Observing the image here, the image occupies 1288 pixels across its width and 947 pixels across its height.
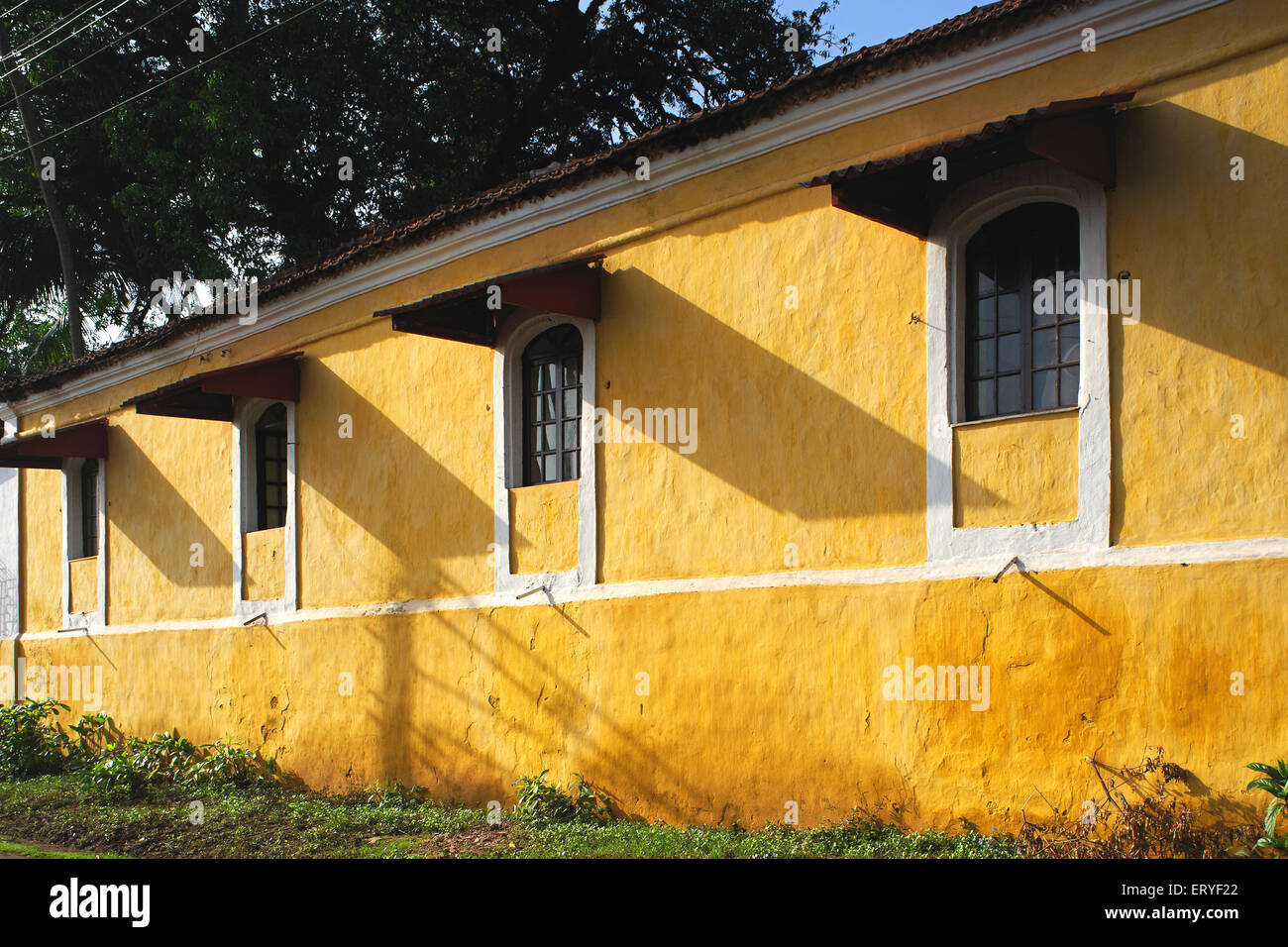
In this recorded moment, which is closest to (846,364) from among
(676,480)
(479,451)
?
(676,480)

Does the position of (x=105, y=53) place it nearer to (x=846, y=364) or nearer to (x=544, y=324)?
(x=544, y=324)

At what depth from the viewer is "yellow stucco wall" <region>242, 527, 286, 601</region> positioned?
12625 mm

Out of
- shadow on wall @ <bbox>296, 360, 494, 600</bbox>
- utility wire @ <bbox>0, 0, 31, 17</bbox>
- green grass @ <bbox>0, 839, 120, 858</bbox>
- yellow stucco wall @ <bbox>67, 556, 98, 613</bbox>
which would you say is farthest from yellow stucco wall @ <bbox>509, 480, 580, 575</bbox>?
utility wire @ <bbox>0, 0, 31, 17</bbox>

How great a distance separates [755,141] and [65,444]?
10436mm

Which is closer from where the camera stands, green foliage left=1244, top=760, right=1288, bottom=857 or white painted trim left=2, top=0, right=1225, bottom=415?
green foliage left=1244, top=760, right=1288, bottom=857

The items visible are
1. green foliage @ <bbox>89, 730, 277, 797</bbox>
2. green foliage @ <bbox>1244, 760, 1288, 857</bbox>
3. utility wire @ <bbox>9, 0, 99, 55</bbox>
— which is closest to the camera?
green foliage @ <bbox>1244, 760, 1288, 857</bbox>

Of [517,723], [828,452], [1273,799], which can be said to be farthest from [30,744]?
[1273,799]

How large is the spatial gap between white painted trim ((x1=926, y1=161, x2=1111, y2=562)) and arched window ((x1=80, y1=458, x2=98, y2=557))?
40.4 feet

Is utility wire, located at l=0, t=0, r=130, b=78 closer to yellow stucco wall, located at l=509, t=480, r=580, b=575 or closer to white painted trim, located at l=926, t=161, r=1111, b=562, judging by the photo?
yellow stucco wall, located at l=509, t=480, r=580, b=575

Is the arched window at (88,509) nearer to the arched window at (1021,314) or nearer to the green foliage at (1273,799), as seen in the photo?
the arched window at (1021,314)

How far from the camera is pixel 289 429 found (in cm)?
1265

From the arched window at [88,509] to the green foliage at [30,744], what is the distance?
7.14ft

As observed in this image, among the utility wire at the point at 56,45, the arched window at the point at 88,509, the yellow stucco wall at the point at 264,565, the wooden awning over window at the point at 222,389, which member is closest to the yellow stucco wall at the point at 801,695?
the yellow stucco wall at the point at 264,565
